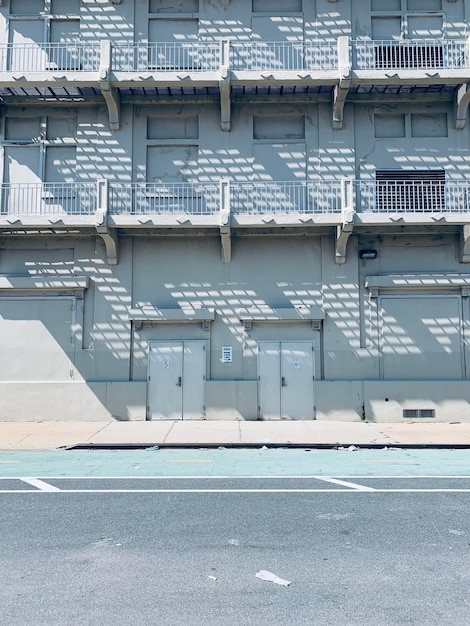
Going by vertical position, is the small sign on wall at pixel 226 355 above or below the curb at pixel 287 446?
above

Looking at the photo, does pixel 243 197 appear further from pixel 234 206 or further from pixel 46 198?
pixel 46 198

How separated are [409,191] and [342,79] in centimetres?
380

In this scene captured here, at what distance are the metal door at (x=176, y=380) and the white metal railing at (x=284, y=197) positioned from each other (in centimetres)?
433

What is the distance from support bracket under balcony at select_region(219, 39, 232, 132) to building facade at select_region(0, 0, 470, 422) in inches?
2.4

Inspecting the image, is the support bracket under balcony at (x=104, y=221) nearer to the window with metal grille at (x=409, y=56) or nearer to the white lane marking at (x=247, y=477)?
the white lane marking at (x=247, y=477)

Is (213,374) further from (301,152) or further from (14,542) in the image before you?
(14,542)

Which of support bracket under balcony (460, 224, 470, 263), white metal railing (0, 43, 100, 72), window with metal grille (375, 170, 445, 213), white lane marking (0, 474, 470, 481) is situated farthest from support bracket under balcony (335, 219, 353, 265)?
white metal railing (0, 43, 100, 72)

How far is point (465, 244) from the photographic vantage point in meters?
14.3

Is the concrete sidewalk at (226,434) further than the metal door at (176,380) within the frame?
No

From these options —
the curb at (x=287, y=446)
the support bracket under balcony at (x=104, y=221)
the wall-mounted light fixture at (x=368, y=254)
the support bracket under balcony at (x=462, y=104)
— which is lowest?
the curb at (x=287, y=446)

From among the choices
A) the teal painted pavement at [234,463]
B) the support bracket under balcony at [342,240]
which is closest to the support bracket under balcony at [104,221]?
the teal painted pavement at [234,463]

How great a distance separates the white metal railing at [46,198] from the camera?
1464 cm

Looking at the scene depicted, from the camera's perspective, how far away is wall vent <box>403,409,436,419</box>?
1398 cm

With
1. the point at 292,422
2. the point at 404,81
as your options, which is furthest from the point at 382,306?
the point at 404,81
